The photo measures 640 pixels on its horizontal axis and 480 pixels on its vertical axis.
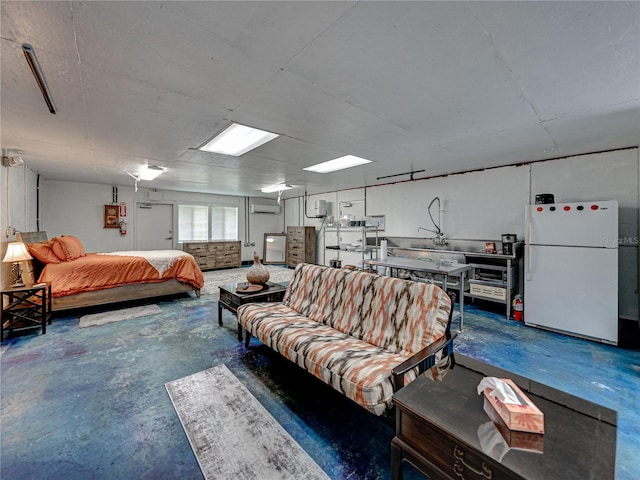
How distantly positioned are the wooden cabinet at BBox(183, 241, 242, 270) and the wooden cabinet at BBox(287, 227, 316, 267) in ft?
5.38

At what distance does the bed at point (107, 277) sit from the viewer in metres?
3.80

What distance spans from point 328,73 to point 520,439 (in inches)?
81.6

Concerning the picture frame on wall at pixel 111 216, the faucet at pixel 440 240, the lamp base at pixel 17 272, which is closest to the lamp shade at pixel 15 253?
the lamp base at pixel 17 272

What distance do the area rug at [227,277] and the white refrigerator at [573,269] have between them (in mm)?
4662

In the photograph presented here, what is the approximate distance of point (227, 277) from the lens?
268 inches

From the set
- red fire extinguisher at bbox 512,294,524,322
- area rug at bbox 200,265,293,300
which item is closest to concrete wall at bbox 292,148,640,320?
red fire extinguisher at bbox 512,294,524,322

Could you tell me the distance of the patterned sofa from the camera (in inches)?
61.7

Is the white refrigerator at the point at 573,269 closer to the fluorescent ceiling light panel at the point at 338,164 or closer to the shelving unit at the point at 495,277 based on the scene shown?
the shelving unit at the point at 495,277

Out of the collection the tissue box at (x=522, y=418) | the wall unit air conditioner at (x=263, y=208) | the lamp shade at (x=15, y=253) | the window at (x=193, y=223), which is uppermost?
the wall unit air conditioner at (x=263, y=208)

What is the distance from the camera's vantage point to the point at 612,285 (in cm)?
304

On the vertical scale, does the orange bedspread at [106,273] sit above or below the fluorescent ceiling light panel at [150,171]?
below

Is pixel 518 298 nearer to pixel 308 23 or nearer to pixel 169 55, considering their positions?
pixel 308 23

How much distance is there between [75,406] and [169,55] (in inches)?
100

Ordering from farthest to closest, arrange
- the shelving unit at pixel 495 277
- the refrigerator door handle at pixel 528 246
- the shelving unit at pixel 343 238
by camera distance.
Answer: the shelving unit at pixel 343 238
the shelving unit at pixel 495 277
the refrigerator door handle at pixel 528 246
